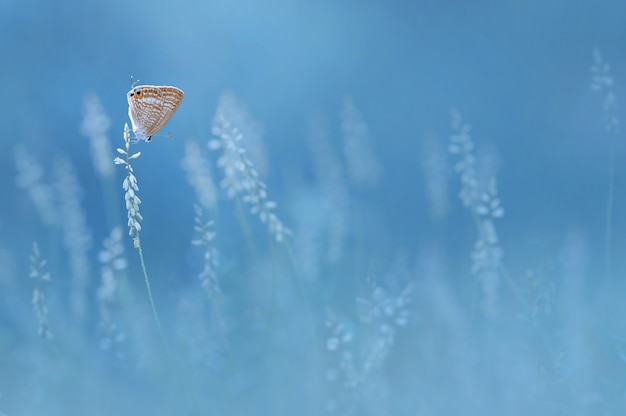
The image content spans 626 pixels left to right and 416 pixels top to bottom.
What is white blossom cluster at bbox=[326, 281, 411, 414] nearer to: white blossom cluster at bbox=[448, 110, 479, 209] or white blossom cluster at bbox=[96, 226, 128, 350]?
white blossom cluster at bbox=[448, 110, 479, 209]

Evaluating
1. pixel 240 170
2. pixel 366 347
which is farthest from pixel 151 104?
pixel 366 347

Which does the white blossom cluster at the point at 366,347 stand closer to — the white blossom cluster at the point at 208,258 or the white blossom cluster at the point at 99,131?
the white blossom cluster at the point at 208,258

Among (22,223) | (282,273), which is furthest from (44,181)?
(282,273)

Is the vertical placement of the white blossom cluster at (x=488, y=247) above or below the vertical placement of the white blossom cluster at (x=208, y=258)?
above

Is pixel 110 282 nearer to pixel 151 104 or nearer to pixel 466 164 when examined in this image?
pixel 151 104

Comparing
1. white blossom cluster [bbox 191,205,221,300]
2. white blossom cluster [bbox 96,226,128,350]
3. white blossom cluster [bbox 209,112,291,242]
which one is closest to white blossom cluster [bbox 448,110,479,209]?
white blossom cluster [bbox 209,112,291,242]

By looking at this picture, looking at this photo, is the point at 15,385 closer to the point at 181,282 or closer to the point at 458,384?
the point at 181,282

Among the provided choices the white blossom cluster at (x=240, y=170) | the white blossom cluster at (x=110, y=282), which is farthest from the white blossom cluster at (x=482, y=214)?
the white blossom cluster at (x=110, y=282)

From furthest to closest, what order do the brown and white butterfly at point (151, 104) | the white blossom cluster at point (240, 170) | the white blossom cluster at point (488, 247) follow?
the white blossom cluster at point (488, 247) < the white blossom cluster at point (240, 170) < the brown and white butterfly at point (151, 104)
